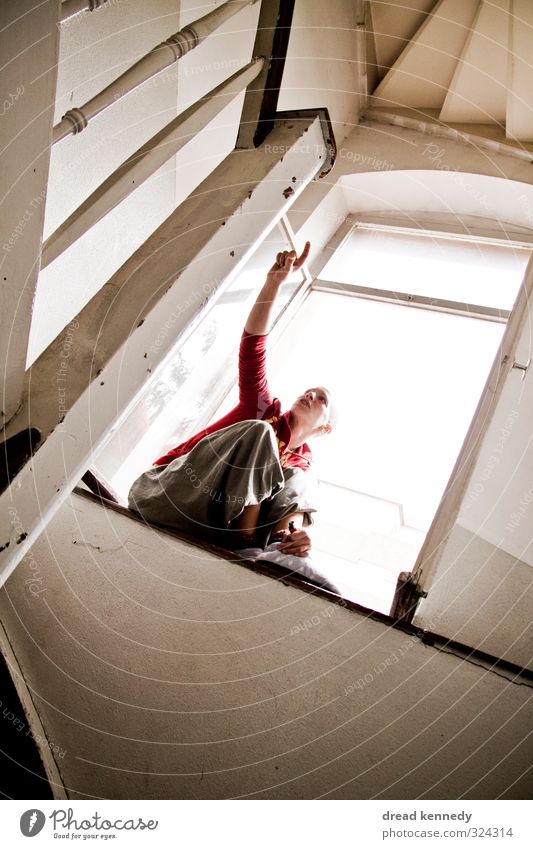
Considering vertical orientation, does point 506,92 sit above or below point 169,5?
above

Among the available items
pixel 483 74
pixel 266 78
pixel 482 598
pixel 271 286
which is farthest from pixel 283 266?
pixel 483 74

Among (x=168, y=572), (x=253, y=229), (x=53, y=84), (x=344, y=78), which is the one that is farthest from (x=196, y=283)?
(x=344, y=78)

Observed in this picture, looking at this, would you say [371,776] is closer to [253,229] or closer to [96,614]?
[96,614]

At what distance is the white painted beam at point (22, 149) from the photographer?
547 mm

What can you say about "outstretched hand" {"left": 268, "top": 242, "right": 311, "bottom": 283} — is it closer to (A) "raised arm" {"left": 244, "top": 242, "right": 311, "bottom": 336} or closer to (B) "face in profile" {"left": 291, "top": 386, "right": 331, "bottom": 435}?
(A) "raised arm" {"left": 244, "top": 242, "right": 311, "bottom": 336}

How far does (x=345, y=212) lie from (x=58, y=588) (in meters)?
2.41

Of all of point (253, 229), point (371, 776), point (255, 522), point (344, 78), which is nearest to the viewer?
point (371, 776)

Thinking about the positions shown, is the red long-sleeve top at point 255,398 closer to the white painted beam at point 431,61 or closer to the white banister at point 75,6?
the white banister at point 75,6

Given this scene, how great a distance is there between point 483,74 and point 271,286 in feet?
5.31

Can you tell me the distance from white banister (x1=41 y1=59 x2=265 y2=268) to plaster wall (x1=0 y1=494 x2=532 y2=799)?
623 millimetres

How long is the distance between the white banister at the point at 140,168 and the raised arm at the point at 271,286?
525mm

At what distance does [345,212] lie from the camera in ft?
8.82

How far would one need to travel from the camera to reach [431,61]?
2260 millimetres
